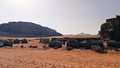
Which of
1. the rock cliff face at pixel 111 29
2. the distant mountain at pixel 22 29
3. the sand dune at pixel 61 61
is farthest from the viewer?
the distant mountain at pixel 22 29

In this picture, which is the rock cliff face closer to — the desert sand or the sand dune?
the desert sand

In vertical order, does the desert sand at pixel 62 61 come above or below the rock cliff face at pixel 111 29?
below

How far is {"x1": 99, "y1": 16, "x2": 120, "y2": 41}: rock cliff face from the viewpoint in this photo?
137ft

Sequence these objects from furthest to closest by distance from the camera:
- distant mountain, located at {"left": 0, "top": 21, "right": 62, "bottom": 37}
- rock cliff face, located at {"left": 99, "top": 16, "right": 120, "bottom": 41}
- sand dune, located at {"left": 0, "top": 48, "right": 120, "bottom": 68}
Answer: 1. distant mountain, located at {"left": 0, "top": 21, "right": 62, "bottom": 37}
2. rock cliff face, located at {"left": 99, "top": 16, "right": 120, "bottom": 41}
3. sand dune, located at {"left": 0, "top": 48, "right": 120, "bottom": 68}

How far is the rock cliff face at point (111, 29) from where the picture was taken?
41609mm

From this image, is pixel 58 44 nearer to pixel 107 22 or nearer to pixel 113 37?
pixel 113 37

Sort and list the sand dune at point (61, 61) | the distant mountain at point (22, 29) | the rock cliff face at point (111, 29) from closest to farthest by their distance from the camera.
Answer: the sand dune at point (61, 61) < the rock cliff face at point (111, 29) < the distant mountain at point (22, 29)

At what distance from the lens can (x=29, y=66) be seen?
16.8 metres

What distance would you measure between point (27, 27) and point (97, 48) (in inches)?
4081

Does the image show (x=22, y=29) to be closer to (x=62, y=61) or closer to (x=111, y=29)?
(x=111, y=29)

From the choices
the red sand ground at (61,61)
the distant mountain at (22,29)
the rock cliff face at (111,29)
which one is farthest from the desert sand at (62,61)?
the distant mountain at (22,29)

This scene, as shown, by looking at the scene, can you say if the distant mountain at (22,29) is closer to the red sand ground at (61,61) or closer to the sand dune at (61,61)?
the red sand ground at (61,61)

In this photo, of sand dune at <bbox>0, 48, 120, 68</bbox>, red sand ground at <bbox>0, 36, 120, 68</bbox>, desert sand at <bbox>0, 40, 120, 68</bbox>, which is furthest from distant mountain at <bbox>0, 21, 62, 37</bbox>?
sand dune at <bbox>0, 48, 120, 68</bbox>

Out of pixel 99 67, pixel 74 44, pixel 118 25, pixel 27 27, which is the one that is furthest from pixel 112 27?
pixel 27 27
